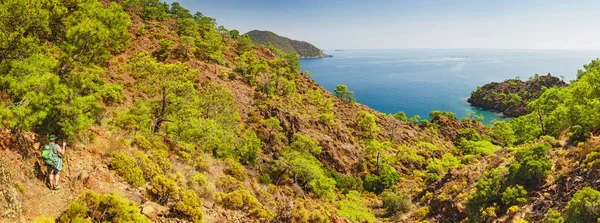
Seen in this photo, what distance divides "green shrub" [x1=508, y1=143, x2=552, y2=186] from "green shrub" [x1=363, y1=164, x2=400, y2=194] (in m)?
25.8

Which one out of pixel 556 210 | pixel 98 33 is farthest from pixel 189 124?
pixel 556 210

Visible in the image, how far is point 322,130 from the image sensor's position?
63.7m

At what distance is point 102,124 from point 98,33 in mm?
7899

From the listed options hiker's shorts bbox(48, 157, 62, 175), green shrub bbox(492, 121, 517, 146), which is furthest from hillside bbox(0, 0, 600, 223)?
green shrub bbox(492, 121, 517, 146)

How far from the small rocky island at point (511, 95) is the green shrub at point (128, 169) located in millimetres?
157044

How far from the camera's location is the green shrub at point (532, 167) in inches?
1088

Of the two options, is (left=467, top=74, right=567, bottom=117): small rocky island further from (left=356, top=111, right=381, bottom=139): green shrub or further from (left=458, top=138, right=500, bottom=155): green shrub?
(left=356, top=111, right=381, bottom=139): green shrub

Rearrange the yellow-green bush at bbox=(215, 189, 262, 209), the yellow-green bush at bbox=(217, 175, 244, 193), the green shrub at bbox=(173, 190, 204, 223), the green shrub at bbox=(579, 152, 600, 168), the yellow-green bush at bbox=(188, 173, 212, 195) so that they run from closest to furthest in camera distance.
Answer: the green shrub at bbox=(173, 190, 204, 223), the yellow-green bush at bbox=(215, 189, 262, 209), the yellow-green bush at bbox=(188, 173, 212, 195), the yellow-green bush at bbox=(217, 175, 244, 193), the green shrub at bbox=(579, 152, 600, 168)

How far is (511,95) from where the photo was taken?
148 metres

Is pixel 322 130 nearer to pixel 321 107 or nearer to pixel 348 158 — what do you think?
pixel 348 158

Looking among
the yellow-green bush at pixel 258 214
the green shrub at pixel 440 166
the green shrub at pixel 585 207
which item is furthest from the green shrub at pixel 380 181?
the yellow-green bush at pixel 258 214

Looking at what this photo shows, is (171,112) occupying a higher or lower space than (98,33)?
lower

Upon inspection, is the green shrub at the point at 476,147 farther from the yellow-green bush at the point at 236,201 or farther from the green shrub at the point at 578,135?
the yellow-green bush at the point at 236,201

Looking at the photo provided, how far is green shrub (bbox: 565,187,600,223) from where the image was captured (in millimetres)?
19172
